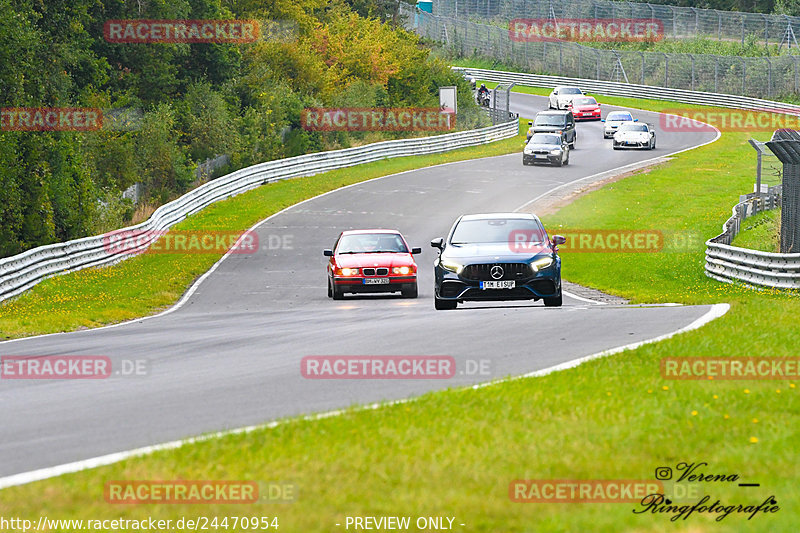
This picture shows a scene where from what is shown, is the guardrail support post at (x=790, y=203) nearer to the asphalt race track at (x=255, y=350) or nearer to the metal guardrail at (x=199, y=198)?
the asphalt race track at (x=255, y=350)

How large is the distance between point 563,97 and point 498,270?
54.6 meters

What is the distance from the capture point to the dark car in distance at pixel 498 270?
57.4 feet

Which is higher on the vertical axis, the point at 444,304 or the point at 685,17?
the point at 685,17

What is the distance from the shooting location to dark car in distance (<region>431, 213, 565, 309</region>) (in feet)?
57.4

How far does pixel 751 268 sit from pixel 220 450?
61.6ft

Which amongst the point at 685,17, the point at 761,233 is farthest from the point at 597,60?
the point at 761,233

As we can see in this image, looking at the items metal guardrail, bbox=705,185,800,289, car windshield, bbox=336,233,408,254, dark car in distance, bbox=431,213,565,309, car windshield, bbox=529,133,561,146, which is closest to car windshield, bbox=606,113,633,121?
car windshield, bbox=529,133,561,146

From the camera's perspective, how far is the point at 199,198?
40594 mm

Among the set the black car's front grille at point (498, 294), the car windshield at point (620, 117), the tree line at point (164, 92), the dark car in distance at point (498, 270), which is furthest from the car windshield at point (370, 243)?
the car windshield at point (620, 117)

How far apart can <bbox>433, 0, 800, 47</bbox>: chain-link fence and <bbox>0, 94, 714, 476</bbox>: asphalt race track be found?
63.2 meters

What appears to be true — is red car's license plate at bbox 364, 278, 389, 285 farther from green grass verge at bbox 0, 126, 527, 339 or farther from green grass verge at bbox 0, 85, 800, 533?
green grass verge at bbox 0, 85, 800, 533

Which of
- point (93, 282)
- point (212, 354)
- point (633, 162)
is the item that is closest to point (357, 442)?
point (212, 354)

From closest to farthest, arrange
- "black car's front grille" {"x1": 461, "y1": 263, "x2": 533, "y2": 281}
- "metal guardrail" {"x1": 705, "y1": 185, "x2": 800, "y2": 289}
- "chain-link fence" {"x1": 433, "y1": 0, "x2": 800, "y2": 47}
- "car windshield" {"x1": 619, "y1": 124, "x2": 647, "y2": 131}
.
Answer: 1. "black car's front grille" {"x1": 461, "y1": 263, "x2": 533, "y2": 281}
2. "metal guardrail" {"x1": 705, "y1": 185, "x2": 800, "y2": 289}
3. "car windshield" {"x1": 619, "y1": 124, "x2": 647, "y2": 131}
4. "chain-link fence" {"x1": 433, "y1": 0, "x2": 800, "y2": 47}

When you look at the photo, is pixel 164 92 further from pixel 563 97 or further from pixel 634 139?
pixel 563 97
